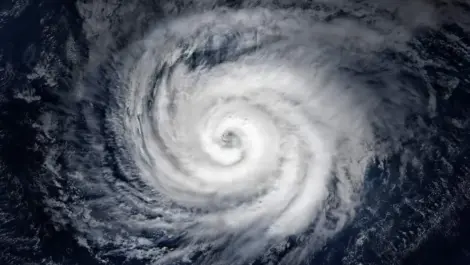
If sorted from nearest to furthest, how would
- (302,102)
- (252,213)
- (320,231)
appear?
(320,231) → (252,213) → (302,102)

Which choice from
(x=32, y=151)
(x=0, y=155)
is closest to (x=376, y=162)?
(x=32, y=151)

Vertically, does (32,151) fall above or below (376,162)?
above

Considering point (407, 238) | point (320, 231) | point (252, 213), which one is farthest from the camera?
point (252, 213)

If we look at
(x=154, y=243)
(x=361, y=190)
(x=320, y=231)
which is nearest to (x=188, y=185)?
(x=154, y=243)

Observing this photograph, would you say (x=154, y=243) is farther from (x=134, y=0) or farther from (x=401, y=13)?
(x=401, y=13)

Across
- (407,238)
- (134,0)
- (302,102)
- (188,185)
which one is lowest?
(407,238)

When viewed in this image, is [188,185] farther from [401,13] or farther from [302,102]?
[401,13]

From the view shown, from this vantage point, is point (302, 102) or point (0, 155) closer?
point (0, 155)
